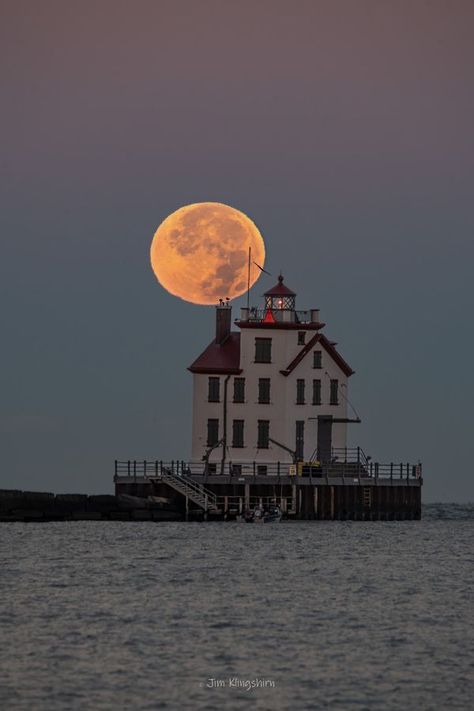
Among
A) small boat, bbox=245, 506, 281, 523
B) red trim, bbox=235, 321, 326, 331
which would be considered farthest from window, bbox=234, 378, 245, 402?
small boat, bbox=245, 506, 281, 523

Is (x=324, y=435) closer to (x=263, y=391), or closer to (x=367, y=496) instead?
(x=263, y=391)

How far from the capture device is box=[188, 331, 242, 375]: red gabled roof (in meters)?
106

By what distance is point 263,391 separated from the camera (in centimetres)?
10512

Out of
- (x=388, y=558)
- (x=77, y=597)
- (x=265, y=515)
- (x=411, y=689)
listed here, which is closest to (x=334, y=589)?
(x=77, y=597)

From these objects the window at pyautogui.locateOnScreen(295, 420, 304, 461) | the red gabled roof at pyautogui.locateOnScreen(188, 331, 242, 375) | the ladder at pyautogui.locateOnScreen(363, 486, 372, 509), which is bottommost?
the ladder at pyautogui.locateOnScreen(363, 486, 372, 509)

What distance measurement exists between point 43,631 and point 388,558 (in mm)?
31198

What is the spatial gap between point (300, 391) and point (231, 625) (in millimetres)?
57764

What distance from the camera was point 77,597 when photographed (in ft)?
177

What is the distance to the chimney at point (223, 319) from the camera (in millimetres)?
108938

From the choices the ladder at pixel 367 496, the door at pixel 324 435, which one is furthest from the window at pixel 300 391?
the ladder at pixel 367 496

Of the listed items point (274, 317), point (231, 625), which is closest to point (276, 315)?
point (274, 317)

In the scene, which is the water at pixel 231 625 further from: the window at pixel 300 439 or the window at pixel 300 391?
the window at pixel 300 391

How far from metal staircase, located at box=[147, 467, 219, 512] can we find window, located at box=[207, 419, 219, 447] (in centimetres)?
580

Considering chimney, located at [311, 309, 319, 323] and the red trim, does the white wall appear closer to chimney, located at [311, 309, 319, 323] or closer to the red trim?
the red trim
